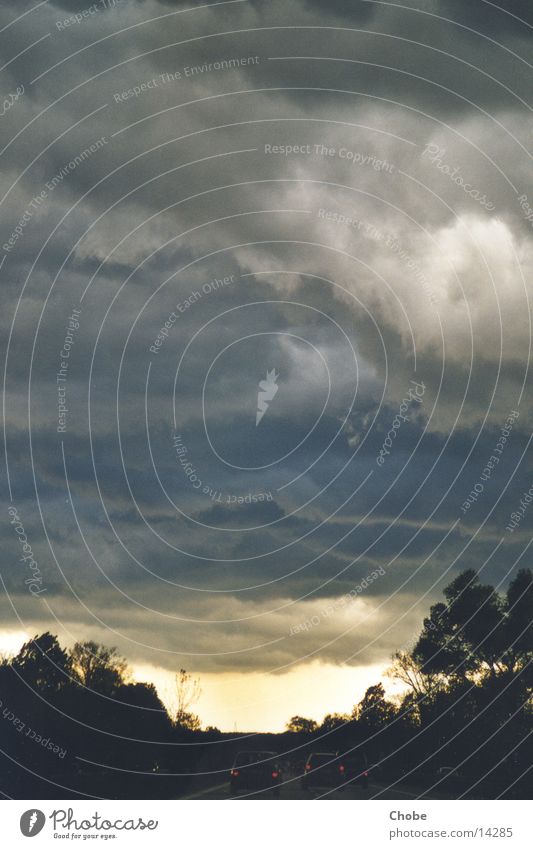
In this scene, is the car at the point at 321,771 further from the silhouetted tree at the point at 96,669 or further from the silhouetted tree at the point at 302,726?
the silhouetted tree at the point at 96,669

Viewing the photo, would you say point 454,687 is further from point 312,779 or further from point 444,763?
point 312,779

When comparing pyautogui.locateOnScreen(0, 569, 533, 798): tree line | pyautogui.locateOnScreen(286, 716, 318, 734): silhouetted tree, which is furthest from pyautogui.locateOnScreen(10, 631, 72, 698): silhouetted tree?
pyautogui.locateOnScreen(286, 716, 318, 734): silhouetted tree

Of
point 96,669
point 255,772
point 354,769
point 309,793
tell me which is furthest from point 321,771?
point 96,669

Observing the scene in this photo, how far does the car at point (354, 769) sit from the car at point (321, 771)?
22 centimetres

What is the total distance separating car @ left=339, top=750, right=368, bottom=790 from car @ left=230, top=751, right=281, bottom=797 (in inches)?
103

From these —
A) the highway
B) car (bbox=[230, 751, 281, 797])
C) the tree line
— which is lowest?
the highway

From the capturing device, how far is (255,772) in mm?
31750

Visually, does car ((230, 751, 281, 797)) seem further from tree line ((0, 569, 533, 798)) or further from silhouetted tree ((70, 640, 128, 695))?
silhouetted tree ((70, 640, 128, 695))

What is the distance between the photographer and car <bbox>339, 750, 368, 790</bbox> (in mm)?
33188

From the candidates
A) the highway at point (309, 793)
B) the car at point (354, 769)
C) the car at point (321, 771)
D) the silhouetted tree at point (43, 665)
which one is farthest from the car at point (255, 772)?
the silhouetted tree at point (43, 665)

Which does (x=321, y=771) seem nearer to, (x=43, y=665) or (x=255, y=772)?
(x=255, y=772)

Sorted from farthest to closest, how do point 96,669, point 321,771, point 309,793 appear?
1. point 96,669
2. point 321,771
3. point 309,793

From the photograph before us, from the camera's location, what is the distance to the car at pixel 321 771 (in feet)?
106

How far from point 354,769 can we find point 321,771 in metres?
1.51
